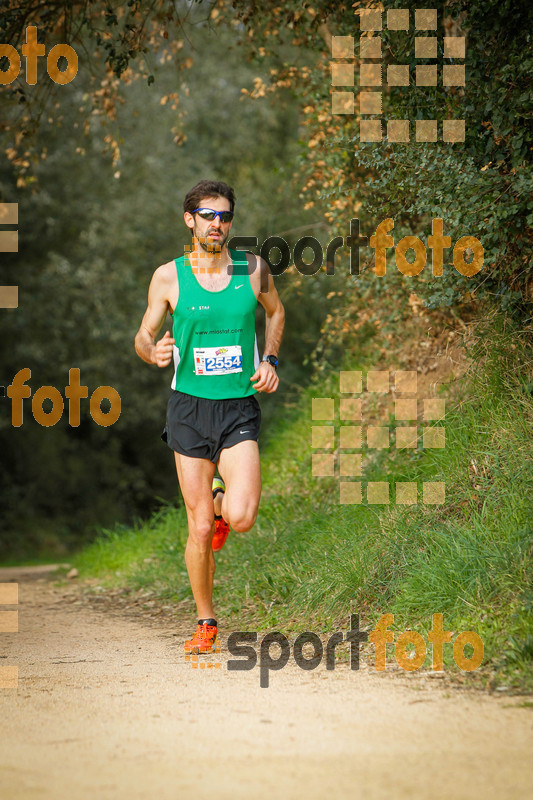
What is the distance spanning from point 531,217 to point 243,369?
1.90 m

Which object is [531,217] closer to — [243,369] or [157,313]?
[243,369]

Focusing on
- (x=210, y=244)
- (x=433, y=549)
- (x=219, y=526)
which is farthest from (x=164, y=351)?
(x=433, y=549)

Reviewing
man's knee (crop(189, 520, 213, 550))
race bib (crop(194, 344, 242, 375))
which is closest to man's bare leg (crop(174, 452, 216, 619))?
man's knee (crop(189, 520, 213, 550))

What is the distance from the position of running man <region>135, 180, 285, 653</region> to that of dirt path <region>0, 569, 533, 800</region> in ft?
2.62

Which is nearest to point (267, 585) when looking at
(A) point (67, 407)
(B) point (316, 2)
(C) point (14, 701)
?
(C) point (14, 701)

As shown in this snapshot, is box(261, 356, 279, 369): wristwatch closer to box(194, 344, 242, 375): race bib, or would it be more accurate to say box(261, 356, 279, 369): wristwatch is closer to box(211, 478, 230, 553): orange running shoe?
box(194, 344, 242, 375): race bib

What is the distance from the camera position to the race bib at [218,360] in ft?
17.4

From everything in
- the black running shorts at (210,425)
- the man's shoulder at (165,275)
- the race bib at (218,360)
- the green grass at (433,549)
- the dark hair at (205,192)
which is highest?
the dark hair at (205,192)

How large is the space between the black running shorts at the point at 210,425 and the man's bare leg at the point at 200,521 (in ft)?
0.26

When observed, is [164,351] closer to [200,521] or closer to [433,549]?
[200,521]

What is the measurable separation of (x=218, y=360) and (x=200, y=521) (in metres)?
0.93

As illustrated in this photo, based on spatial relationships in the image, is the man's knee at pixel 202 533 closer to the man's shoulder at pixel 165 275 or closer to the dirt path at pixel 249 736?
the dirt path at pixel 249 736

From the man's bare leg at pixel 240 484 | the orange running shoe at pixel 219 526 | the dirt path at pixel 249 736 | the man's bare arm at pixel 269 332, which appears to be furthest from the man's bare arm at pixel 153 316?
the dirt path at pixel 249 736

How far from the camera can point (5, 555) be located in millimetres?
16688
